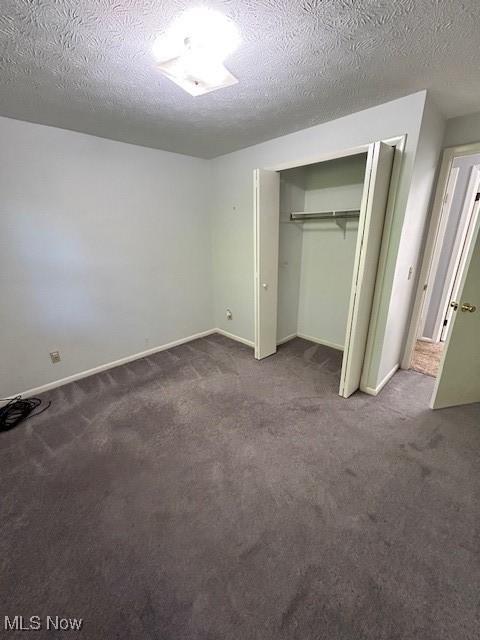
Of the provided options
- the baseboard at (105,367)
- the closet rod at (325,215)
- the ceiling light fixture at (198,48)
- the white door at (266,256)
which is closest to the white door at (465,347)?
the closet rod at (325,215)

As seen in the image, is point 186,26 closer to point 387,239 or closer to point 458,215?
point 387,239

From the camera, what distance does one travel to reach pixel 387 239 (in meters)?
2.14

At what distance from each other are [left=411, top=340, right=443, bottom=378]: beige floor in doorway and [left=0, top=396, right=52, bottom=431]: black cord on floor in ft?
13.0

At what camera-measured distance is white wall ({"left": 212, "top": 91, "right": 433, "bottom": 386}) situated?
1952mm

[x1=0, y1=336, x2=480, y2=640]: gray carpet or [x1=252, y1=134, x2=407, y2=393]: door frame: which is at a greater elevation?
[x1=252, y1=134, x2=407, y2=393]: door frame

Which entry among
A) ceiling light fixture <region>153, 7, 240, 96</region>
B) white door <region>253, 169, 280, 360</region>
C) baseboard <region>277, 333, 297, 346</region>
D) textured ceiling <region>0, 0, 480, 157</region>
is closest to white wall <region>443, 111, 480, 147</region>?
textured ceiling <region>0, 0, 480, 157</region>

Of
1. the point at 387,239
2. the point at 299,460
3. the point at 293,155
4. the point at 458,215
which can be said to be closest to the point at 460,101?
the point at 387,239

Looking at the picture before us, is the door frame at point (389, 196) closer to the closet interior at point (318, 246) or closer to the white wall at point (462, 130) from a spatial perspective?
the closet interior at point (318, 246)

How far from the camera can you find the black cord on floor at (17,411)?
219 centimetres

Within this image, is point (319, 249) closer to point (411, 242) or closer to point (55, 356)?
point (411, 242)

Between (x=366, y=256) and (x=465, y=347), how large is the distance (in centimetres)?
117

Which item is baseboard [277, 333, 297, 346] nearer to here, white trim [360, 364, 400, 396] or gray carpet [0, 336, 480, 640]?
gray carpet [0, 336, 480, 640]

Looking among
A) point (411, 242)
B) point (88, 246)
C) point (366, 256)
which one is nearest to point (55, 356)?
point (88, 246)

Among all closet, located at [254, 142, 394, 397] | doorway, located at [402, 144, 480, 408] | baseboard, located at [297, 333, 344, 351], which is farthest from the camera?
baseboard, located at [297, 333, 344, 351]
